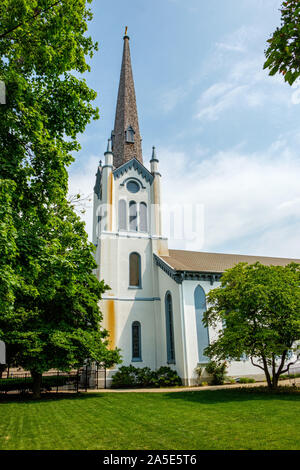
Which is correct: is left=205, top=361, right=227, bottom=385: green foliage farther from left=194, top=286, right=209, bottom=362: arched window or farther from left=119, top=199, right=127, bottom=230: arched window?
left=119, top=199, right=127, bottom=230: arched window

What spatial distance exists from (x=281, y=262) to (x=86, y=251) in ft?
82.2

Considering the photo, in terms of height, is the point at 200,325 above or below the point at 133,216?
below

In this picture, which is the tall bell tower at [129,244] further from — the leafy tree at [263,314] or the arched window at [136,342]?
the leafy tree at [263,314]

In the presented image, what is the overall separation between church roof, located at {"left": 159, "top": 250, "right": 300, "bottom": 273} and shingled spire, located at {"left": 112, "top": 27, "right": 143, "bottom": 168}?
9.73 meters

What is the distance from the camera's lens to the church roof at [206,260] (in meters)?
24.0

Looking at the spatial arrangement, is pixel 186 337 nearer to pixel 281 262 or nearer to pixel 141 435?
pixel 141 435

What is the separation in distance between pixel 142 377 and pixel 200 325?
515cm

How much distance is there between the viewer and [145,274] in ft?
81.0

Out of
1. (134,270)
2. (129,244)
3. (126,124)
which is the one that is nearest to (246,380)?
(134,270)

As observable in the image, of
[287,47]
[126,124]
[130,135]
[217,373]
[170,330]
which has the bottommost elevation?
[217,373]

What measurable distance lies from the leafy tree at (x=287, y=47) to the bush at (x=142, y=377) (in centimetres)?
1866

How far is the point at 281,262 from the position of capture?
3067cm

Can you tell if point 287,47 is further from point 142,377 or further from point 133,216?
point 133,216

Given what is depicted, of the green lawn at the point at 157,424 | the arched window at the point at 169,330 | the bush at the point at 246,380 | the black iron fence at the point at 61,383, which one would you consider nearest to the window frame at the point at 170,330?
the arched window at the point at 169,330
